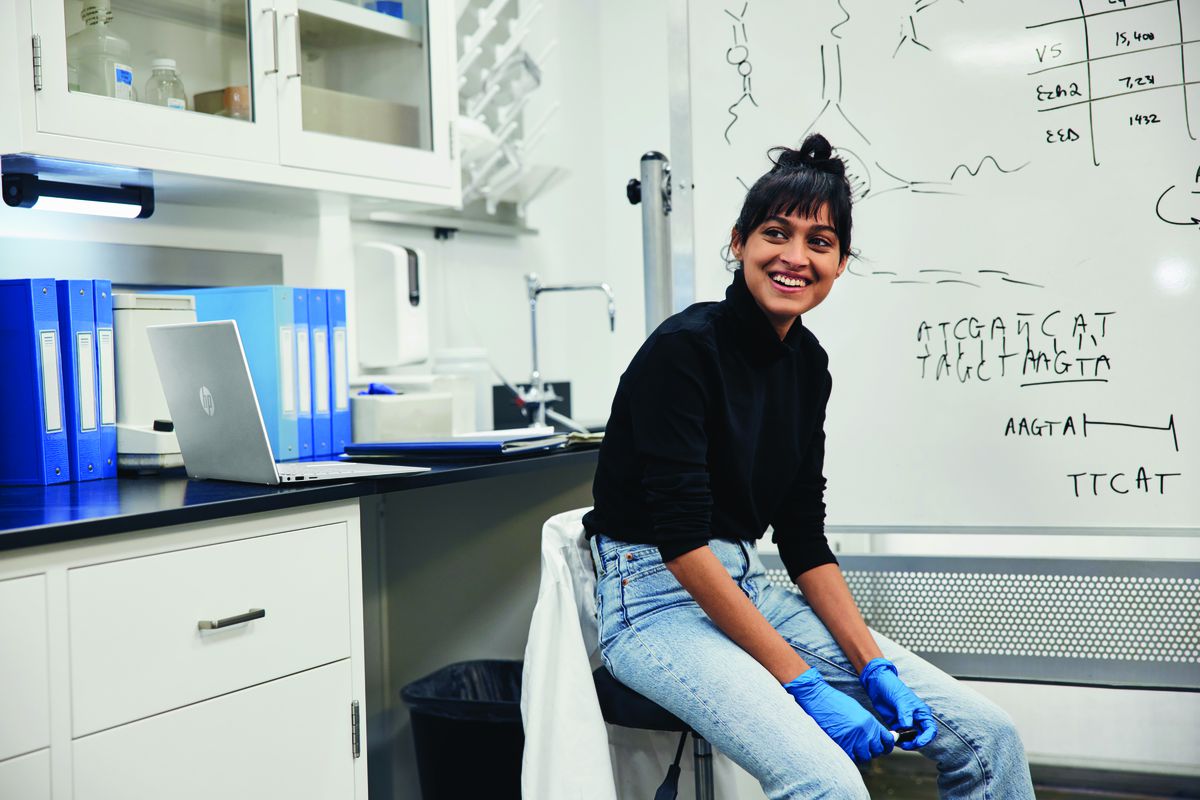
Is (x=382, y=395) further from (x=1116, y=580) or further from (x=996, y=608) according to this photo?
(x=1116, y=580)

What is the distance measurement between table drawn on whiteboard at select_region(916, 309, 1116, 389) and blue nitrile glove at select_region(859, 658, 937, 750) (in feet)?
2.11

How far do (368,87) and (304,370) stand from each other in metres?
0.63

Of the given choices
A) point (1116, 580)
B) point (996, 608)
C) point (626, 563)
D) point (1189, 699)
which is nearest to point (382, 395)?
point (626, 563)

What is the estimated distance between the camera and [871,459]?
1873mm

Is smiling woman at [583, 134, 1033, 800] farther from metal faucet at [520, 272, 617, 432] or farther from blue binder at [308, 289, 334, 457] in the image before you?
metal faucet at [520, 272, 617, 432]

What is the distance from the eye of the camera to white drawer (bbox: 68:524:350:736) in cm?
110

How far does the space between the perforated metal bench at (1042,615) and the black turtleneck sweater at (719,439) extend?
15.3 inches

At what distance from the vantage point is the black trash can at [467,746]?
1.94 meters

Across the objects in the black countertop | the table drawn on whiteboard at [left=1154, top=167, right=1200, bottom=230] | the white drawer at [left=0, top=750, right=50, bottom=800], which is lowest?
the white drawer at [left=0, top=750, right=50, bottom=800]

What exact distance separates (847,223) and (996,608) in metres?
0.79

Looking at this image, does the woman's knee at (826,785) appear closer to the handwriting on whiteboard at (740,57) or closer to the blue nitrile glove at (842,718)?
the blue nitrile glove at (842,718)

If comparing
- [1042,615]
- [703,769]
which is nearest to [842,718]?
[703,769]

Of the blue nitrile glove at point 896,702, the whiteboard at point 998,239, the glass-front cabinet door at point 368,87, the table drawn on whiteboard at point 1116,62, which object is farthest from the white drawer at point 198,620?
the table drawn on whiteboard at point 1116,62

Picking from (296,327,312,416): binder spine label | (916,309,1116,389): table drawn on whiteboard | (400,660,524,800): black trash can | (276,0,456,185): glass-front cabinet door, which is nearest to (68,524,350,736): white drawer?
(296,327,312,416): binder spine label
